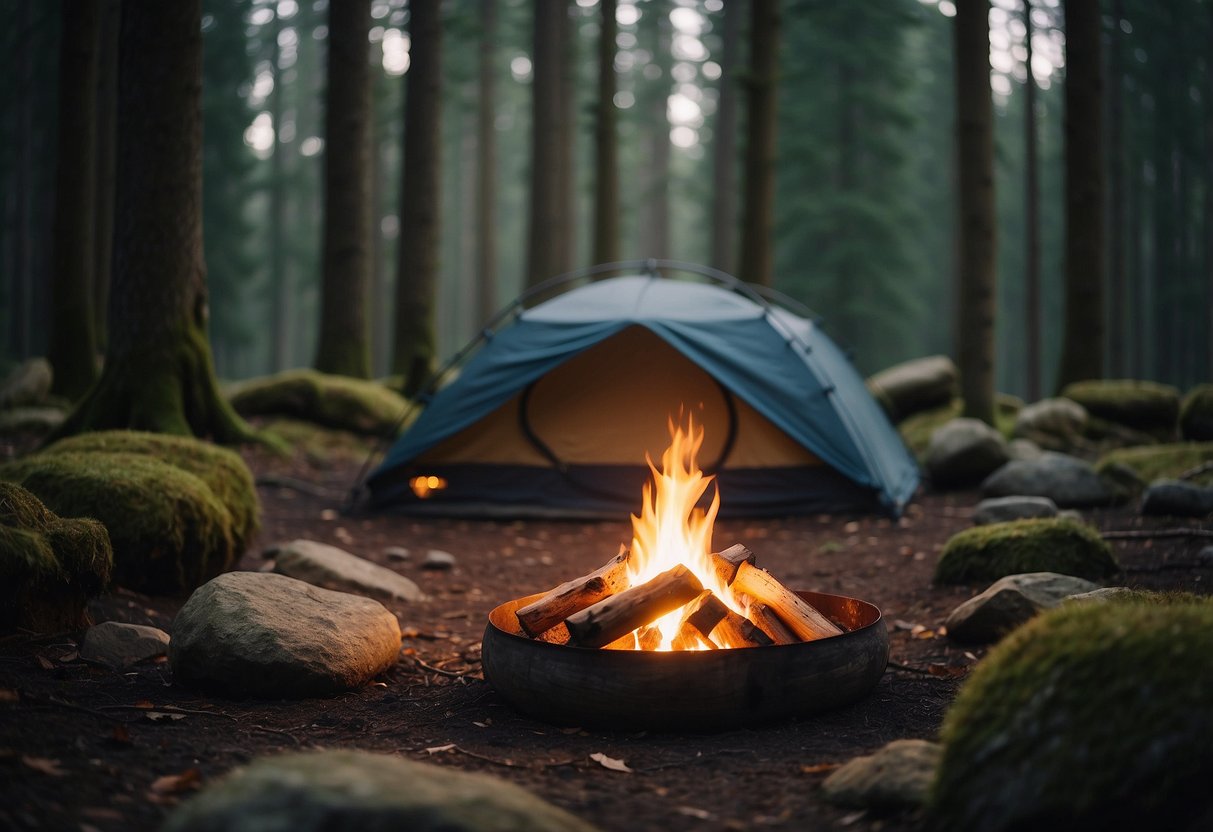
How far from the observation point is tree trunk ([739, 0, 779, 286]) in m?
12.4

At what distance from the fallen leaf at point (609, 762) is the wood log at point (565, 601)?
647mm

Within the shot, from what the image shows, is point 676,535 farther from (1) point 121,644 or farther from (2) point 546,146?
(2) point 546,146

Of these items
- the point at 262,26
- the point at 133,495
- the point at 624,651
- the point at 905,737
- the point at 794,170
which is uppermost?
the point at 262,26

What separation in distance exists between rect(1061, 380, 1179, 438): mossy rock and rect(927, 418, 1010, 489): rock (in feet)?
8.42

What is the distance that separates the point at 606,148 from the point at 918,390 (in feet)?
24.2

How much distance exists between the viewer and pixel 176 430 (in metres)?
7.13

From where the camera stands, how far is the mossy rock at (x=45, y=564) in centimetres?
366

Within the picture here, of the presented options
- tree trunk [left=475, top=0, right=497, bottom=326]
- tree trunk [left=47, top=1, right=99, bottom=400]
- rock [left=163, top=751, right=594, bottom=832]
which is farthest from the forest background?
rock [left=163, top=751, right=594, bottom=832]

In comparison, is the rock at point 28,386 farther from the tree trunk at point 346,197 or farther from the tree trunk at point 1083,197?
the tree trunk at point 1083,197

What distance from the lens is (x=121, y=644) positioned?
3.95 meters

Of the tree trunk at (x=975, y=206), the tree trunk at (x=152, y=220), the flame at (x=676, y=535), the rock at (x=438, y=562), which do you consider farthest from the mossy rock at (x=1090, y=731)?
the tree trunk at (x=975, y=206)

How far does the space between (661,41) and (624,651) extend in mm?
32683

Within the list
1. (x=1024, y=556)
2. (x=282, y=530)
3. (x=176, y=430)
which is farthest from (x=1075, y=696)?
(x=176, y=430)

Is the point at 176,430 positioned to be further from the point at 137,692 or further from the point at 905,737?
the point at 905,737
